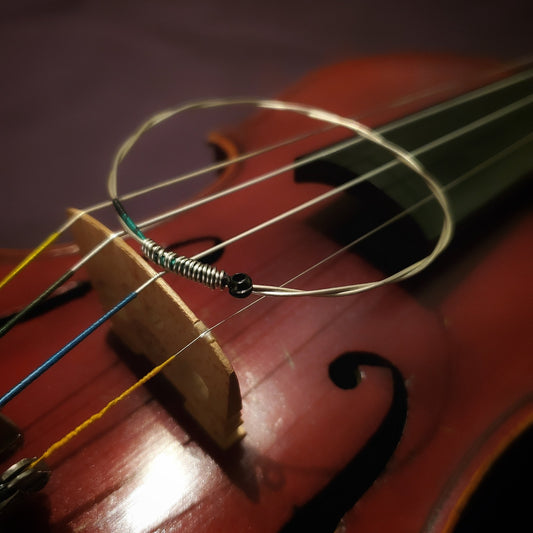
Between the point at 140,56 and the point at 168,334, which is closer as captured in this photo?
the point at 168,334

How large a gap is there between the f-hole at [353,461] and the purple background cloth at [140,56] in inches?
38.0

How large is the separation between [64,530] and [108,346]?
193mm

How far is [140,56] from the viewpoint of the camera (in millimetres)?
1729

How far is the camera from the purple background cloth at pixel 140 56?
132cm

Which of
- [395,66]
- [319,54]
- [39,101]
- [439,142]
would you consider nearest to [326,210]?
[439,142]

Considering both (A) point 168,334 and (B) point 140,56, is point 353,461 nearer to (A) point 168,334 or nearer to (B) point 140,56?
(A) point 168,334

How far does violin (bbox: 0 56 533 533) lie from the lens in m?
0.45

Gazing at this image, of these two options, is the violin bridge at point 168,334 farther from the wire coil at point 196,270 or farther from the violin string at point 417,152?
the violin string at point 417,152

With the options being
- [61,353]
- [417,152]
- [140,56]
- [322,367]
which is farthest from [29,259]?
[140,56]

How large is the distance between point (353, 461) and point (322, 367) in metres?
0.11

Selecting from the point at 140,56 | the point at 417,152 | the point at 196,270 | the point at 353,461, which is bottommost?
the point at 353,461

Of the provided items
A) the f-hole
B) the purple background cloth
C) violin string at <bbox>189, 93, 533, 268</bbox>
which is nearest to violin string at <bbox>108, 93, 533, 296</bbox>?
violin string at <bbox>189, 93, 533, 268</bbox>

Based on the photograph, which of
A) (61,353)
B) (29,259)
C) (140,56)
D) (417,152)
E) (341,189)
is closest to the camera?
(61,353)

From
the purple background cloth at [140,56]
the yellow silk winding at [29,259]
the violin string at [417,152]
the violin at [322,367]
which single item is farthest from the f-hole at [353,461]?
the purple background cloth at [140,56]
